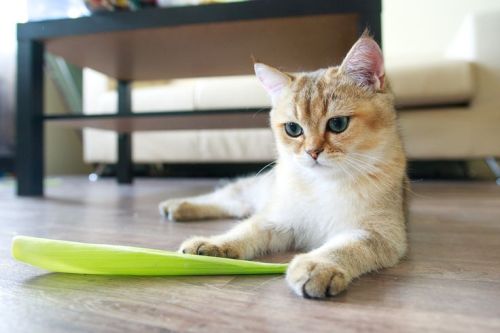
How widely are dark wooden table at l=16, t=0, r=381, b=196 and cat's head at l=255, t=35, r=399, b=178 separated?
584 millimetres

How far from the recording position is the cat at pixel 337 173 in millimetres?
856

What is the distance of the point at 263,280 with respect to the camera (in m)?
0.72

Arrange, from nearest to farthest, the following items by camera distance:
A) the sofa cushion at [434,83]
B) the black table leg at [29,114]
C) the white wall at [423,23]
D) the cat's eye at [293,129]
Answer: the cat's eye at [293,129]
the black table leg at [29,114]
the sofa cushion at [434,83]
the white wall at [423,23]

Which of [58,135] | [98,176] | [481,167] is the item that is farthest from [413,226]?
[58,135]

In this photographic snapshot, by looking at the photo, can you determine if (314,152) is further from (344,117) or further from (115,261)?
(115,261)

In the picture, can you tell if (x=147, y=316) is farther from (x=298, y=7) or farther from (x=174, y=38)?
(x=174, y=38)

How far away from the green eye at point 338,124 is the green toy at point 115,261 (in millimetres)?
330

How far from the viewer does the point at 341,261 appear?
0.71 metres

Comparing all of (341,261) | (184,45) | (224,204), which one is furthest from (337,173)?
(184,45)

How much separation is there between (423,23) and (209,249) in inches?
131

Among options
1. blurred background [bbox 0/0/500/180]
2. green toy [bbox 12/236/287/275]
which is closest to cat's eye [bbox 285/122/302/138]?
green toy [bbox 12/236/287/275]

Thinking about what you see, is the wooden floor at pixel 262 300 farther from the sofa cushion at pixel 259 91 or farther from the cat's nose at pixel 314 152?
the sofa cushion at pixel 259 91

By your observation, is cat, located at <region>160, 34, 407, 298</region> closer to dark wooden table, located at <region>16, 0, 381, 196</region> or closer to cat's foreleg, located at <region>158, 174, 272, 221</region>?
cat's foreleg, located at <region>158, 174, 272, 221</region>

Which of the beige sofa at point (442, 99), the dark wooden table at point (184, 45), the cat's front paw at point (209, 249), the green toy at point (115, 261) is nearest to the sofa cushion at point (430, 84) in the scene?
the beige sofa at point (442, 99)
